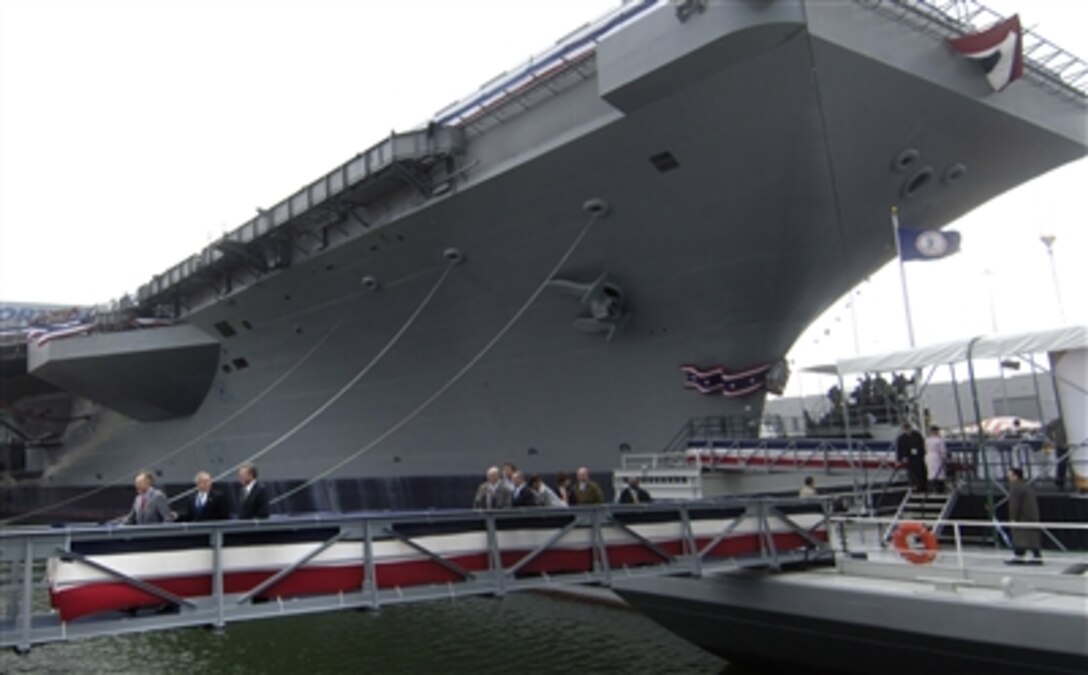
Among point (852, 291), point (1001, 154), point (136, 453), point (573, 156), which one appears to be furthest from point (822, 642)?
point (136, 453)

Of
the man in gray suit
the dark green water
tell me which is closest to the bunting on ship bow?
the dark green water

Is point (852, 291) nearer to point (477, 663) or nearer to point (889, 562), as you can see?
point (889, 562)

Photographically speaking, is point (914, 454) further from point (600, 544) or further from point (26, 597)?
point (26, 597)

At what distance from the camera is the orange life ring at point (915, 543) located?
7.24 metres

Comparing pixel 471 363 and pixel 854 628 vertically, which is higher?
pixel 471 363

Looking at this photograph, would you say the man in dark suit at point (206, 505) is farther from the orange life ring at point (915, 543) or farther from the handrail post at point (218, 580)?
the orange life ring at point (915, 543)

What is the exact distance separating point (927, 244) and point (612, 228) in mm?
4574

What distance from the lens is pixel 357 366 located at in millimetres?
18078

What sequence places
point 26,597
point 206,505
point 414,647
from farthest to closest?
point 414,647 → point 206,505 → point 26,597

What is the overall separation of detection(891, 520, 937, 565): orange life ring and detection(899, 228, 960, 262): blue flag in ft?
15.9

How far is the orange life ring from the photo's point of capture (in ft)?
23.7

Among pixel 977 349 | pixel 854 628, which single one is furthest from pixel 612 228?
pixel 854 628

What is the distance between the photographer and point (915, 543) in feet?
24.5

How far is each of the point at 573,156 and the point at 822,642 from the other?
752 centimetres
